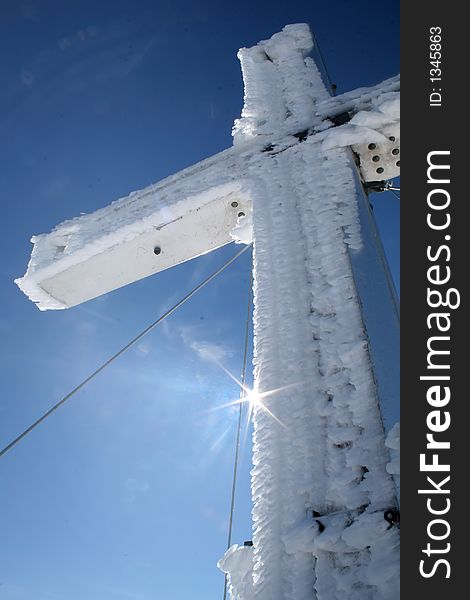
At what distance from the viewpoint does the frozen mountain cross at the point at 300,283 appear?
2.88 ft

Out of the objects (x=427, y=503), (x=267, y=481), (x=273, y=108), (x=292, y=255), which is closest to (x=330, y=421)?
(x=267, y=481)

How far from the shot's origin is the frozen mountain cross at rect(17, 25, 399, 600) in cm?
88

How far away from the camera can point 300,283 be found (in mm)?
1289

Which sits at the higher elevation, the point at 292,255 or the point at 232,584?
the point at 292,255

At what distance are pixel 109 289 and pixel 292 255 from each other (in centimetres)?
104

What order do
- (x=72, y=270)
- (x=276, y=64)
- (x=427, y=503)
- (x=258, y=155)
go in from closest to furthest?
1. (x=427, y=503)
2. (x=258, y=155)
3. (x=72, y=270)
4. (x=276, y=64)

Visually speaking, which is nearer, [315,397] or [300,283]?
Answer: [315,397]

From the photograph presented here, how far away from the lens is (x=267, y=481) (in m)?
1.01

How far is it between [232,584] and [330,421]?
406 mm

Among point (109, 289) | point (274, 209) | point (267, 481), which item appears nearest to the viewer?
point (267, 481)

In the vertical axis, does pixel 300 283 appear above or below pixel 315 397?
above

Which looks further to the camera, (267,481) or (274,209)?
(274,209)

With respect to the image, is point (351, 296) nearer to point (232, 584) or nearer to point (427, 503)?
point (427, 503)

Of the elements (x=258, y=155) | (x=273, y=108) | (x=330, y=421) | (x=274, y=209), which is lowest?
(x=330, y=421)
